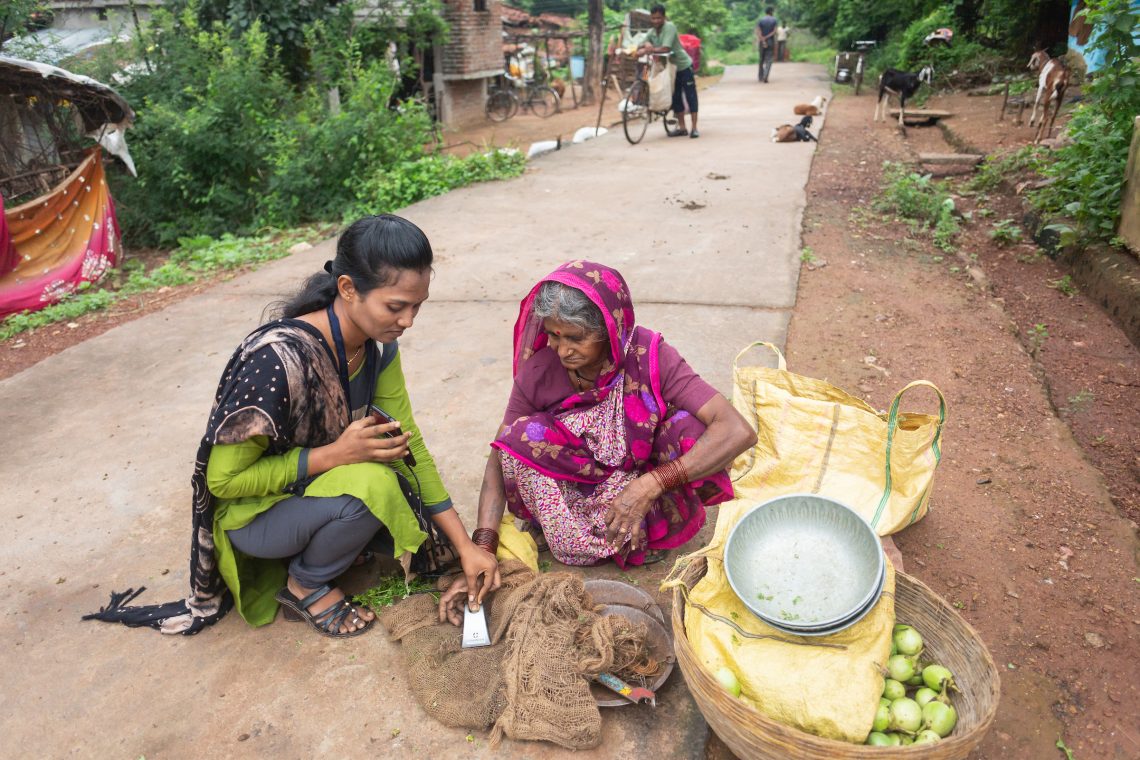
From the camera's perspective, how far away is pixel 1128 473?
9.58 ft

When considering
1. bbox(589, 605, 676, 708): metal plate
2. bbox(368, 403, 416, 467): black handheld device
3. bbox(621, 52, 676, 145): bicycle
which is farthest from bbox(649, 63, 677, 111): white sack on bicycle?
bbox(589, 605, 676, 708): metal plate

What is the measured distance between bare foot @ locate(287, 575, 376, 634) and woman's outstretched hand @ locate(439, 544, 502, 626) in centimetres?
25

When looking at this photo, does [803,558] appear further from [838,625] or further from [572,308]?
[572,308]

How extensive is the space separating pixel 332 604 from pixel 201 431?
1.77 metres

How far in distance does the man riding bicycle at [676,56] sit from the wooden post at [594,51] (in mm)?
7159

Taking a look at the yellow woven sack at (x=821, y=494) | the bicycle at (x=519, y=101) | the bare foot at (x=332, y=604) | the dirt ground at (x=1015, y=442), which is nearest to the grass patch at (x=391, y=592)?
the bare foot at (x=332, y=604)

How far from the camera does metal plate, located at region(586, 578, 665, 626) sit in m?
2.23

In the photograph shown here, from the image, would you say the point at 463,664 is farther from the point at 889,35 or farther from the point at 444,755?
the point at 889,35

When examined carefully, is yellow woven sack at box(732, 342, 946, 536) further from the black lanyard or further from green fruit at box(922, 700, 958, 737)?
the black lanyard

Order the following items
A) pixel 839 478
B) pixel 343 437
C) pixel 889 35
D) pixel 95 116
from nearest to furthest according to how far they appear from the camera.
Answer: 1. pixel 343 437
2. pixel 839 478
3. pixel 95 116
4. pixel 889 35

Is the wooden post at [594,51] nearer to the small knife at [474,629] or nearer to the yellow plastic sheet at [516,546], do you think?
the yellow plastic sheet at [516,546]

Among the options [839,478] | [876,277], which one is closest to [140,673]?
[839,478]

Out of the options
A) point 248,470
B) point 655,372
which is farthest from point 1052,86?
point 248,470

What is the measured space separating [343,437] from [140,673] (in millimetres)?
943
